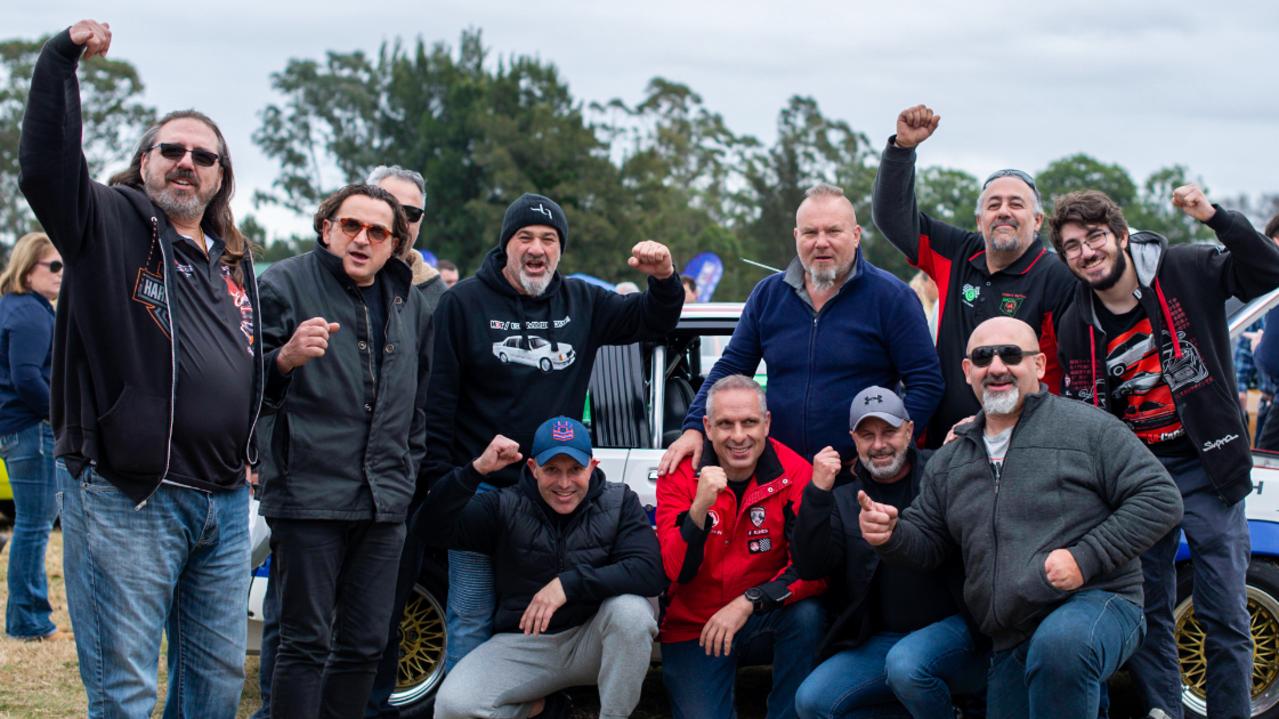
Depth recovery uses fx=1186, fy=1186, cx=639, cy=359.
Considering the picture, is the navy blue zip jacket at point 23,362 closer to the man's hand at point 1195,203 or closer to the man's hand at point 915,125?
the man's hand at point 915,125

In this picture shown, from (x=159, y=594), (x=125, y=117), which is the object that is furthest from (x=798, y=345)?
(x=125, y=117)

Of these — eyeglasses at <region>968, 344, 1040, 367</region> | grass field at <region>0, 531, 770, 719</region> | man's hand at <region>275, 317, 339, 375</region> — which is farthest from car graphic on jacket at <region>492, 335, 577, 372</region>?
grass field at <region>0, 531, 770, 719</region>

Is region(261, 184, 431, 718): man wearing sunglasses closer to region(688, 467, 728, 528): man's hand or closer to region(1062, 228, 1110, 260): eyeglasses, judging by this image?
region(688, 467, 728, 528): man's hand

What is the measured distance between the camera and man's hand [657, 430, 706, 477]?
4512 mm

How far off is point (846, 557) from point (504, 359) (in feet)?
4.83

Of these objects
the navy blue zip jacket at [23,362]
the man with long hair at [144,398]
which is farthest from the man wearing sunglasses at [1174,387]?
the navy blue zip jacket at [23,362]

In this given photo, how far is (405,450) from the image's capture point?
4004 mm

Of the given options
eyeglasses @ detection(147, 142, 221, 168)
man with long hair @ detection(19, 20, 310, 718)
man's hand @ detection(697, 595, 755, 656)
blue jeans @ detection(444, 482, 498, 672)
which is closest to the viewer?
man with long hair @ detection(19, 20, 310, 718)

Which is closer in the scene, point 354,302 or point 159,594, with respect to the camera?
point 159,594

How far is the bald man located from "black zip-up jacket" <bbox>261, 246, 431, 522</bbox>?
1565mm

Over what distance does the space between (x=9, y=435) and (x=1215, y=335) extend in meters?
5.70

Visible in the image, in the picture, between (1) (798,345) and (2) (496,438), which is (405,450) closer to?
(2) (496,438)

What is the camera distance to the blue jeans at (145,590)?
3.15 m

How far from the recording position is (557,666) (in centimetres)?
446
